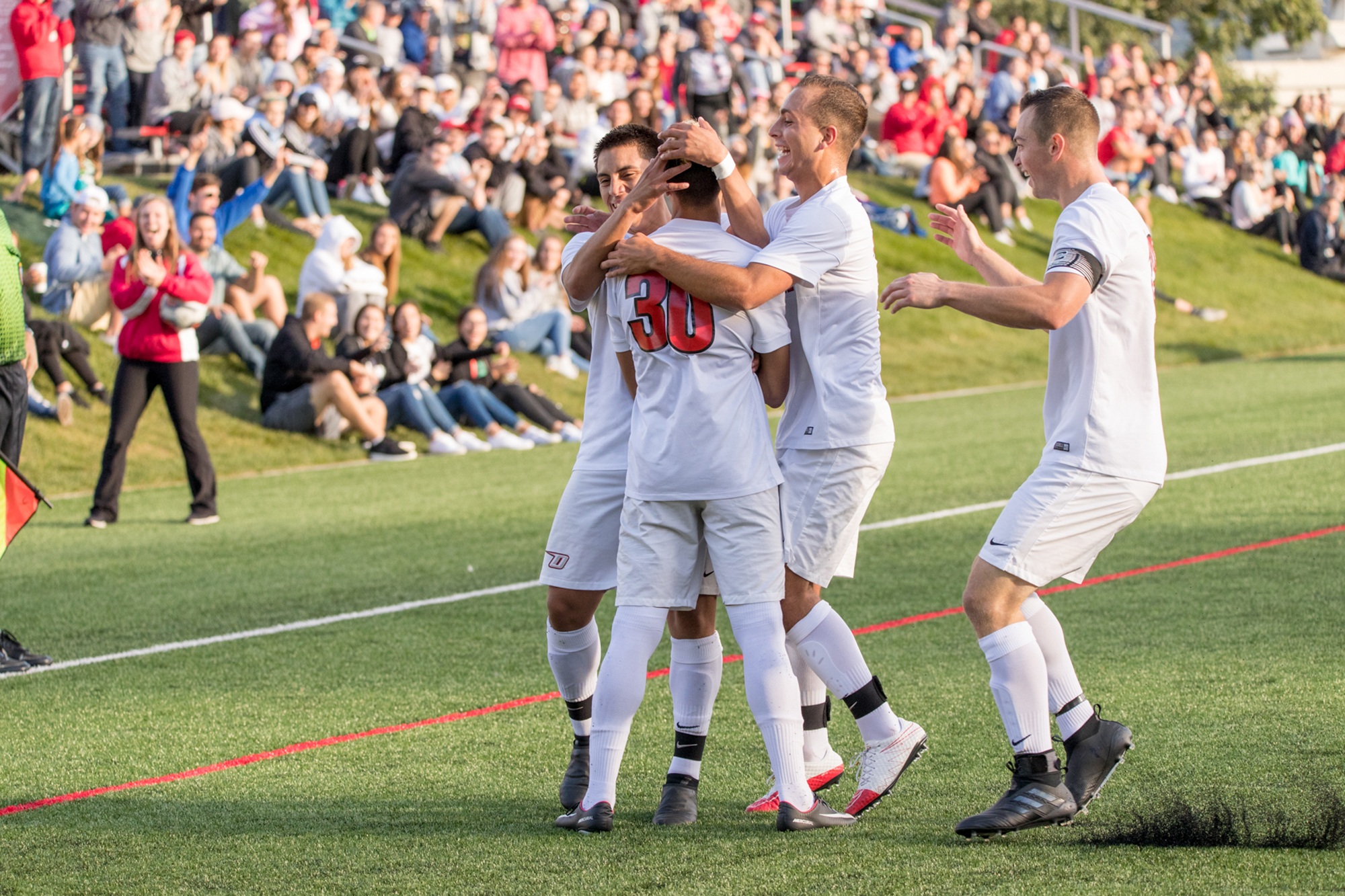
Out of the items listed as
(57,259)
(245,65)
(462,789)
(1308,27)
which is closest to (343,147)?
(245,65)

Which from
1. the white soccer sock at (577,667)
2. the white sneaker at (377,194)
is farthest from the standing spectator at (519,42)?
the white soccer sock at (577,667)

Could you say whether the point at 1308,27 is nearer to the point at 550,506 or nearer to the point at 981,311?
the point at 550,506

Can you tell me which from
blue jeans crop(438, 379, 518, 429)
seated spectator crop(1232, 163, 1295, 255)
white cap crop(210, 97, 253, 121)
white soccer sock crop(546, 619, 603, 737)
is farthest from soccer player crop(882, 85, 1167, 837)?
seated spectator crop(1232, 163, 1295, 255)

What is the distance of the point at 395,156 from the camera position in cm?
1847

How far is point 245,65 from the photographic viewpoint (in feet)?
57.8

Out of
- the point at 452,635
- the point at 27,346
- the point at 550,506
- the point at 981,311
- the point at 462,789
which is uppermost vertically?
the point at 981,311

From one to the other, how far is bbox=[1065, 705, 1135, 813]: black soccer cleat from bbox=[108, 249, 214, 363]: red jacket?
24.4 feet

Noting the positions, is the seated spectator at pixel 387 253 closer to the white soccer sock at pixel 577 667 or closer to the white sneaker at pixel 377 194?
the white sneaker at pixel 377 194

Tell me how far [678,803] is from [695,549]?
0.69m

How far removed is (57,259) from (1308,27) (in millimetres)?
38264

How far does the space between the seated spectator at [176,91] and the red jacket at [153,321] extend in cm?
703

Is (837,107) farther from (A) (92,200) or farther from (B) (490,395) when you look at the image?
(A) (92,200)

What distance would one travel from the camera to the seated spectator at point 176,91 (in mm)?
16875

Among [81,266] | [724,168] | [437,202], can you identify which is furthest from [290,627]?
[437,202]
